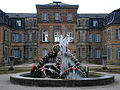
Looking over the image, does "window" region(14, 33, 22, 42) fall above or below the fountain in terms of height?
above

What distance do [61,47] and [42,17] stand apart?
24.4 meters

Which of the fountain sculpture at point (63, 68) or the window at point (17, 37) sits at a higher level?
the window at point (17, 37)

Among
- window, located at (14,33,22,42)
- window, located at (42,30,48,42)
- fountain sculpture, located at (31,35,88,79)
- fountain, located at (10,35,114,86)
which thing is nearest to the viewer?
fountain, located at (10,35,114,86)

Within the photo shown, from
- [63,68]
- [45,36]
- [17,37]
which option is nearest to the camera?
[63,68]

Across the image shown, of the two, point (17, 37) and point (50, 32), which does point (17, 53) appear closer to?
point (17, 37)

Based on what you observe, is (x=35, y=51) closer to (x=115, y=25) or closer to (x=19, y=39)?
(x=19, y=39)

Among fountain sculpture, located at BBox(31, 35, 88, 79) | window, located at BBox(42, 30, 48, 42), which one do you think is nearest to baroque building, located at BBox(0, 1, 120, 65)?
window, located at BBox(42, 30, 48, 42)

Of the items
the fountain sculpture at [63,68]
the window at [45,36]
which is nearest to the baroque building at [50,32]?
the window at [45,36]

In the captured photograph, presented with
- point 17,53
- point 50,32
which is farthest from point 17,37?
point 50,32

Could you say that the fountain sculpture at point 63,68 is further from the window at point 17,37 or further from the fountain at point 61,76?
the window at point 17,37

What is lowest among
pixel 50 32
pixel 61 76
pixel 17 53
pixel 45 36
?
pixel 61 76

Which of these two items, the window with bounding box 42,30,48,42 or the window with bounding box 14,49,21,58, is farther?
the window with bounding box 14,49,21,58

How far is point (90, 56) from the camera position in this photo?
37.2 m

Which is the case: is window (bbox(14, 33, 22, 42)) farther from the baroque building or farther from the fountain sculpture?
the fountain sculpture
